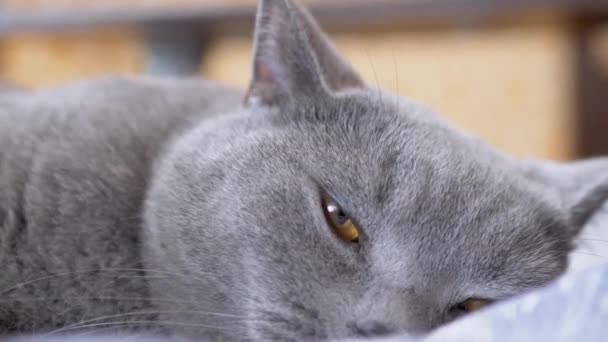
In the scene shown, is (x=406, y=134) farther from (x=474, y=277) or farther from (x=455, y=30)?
(x=455, y=30)

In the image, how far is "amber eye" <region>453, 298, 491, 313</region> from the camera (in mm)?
983

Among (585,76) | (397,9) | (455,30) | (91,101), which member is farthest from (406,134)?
(585,76)

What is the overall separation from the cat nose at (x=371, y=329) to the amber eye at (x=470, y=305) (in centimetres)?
18

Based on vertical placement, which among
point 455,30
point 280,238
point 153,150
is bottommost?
point 280,238

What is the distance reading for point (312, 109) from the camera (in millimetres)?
1160

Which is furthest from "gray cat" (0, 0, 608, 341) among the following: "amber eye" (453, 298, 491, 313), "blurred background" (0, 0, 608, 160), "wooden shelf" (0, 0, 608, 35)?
"blurred background" (0, 0, 608, 160)

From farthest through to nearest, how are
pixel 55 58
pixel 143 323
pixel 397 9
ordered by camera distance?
pixel 55 58 < pixel 397 9 < pixel 143 323

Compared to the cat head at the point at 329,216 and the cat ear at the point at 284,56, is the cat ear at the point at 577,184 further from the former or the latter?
the cat ear at the point at 284,56

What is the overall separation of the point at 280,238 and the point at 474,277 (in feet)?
0.91

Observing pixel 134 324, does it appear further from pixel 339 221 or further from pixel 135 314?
pixel 339 221

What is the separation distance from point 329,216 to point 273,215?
3.2 inches

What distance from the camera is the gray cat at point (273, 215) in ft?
3.09

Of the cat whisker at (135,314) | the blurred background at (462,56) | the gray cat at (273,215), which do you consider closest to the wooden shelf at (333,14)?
the blurred background at (462,56)

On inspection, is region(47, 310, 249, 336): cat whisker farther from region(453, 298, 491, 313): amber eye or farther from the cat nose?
region(453, 298, 491, 313): amber eye
